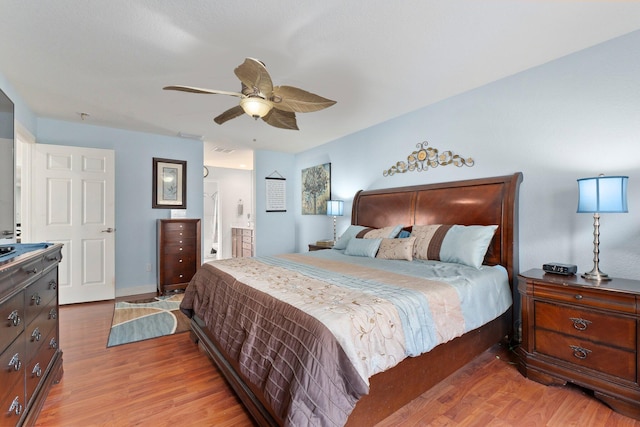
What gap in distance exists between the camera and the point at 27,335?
1496 millimetres

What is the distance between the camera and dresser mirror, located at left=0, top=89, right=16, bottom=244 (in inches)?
73.9

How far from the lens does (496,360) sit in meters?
2.35

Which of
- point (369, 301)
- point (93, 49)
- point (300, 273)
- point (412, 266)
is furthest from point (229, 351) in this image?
point (93, 49)

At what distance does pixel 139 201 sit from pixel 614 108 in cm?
540

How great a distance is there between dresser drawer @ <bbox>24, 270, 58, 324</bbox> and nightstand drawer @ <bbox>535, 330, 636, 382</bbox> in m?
3.14

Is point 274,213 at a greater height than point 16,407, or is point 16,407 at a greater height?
point 274,213

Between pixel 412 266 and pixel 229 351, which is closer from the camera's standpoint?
pixel 229 351

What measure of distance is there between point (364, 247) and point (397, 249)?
1.28ft

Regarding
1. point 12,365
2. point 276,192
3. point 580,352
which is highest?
point 276,192

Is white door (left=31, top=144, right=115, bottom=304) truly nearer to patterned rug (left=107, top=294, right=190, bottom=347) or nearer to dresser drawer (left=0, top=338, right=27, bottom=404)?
patterned rug (left=107, top=294, right=190, bottom=347)

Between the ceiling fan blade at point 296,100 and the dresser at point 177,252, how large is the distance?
295 cm

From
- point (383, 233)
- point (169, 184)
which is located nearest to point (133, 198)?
point (169, 184)

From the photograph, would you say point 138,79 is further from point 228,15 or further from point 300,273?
point 300,273

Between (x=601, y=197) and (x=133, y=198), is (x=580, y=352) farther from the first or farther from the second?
(x=133, y=198)
